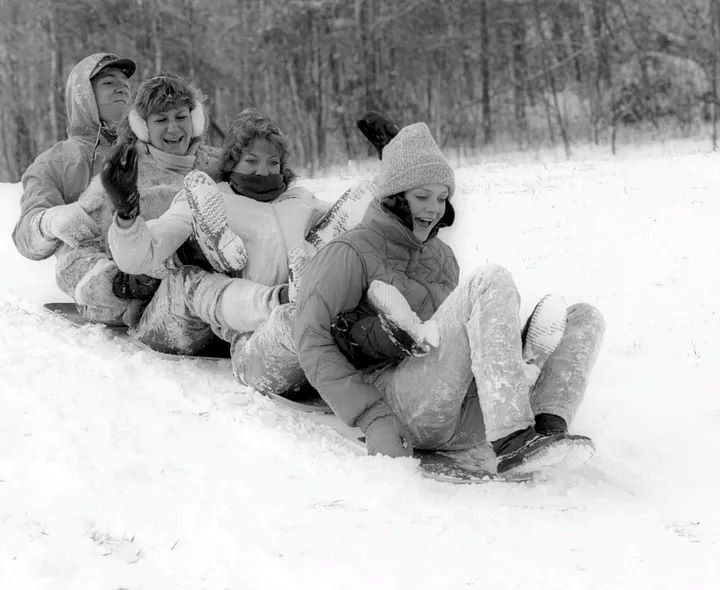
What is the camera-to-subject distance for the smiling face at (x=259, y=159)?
12.6 ft

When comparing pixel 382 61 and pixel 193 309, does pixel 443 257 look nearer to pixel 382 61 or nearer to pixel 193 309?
pixel 193 309

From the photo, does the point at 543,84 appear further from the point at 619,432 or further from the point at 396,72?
the point at 619,432

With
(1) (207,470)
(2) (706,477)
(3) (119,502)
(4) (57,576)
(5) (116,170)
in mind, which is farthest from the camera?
(5) (116,170)

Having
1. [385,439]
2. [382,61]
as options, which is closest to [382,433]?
[385,439]

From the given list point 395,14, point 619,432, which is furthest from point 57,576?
point 395,14

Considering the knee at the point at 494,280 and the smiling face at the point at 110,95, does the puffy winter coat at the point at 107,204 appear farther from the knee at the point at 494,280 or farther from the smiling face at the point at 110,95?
the knee at the point at 494,280

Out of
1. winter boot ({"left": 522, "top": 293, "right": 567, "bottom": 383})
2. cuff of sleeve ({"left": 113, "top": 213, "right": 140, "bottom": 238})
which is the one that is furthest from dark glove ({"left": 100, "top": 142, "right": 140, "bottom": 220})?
winter boot ({"left": 522, "top": 293, "right": 567, "bottom": 383})

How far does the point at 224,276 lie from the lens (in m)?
3.87

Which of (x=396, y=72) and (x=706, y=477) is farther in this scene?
(x=396, y=72)

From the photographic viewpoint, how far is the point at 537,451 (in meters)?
2.55

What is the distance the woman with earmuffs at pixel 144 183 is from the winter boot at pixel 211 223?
26.8 inches

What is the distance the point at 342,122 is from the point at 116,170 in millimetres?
18194

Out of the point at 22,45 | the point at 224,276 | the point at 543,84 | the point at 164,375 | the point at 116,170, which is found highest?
the point at 22,45

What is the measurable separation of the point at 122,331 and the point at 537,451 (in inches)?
111
